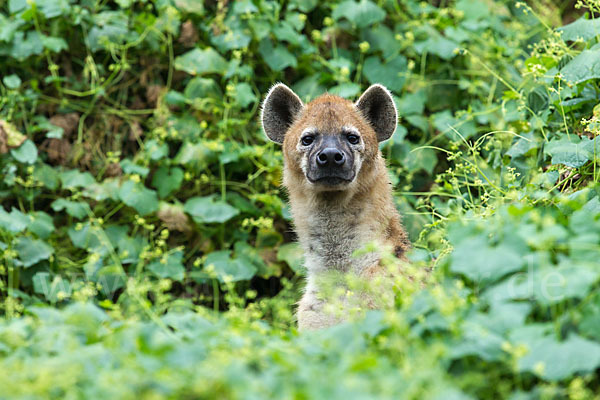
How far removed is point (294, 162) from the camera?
18.2 ft

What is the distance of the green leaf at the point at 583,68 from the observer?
17.0 feet

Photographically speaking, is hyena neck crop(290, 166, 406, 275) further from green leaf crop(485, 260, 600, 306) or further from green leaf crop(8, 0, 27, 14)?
green leaf crop(8, 0, 27, 14)

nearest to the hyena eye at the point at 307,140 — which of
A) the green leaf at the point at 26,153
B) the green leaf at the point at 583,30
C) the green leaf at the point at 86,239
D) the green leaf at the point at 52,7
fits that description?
the green leaf at the point at 583,30

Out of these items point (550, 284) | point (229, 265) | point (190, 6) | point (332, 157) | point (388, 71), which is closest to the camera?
point (550, 284)

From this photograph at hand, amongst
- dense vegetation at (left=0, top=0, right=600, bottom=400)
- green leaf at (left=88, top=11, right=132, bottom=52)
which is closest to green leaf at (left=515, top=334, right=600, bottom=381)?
dense vegetation at (left=0, top=0, right=600, bottom=400)

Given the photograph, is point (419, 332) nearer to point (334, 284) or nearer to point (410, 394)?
point (410, 394)

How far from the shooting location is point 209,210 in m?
6.99

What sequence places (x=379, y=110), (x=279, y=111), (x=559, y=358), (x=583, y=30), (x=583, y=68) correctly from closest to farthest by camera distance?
(x=559, y=358) < (x=583, y=68) < (x=583, y=30) < (x=379, y=110) < (x=279, y=111)

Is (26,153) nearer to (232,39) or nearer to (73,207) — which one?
(73,207)

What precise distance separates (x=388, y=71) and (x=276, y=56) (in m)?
1.10

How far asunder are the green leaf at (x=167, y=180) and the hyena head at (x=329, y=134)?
152cm

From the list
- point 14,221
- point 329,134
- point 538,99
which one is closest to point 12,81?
point 14,221

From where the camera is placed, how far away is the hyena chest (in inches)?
201

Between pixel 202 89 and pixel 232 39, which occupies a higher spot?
pixel 232 39
